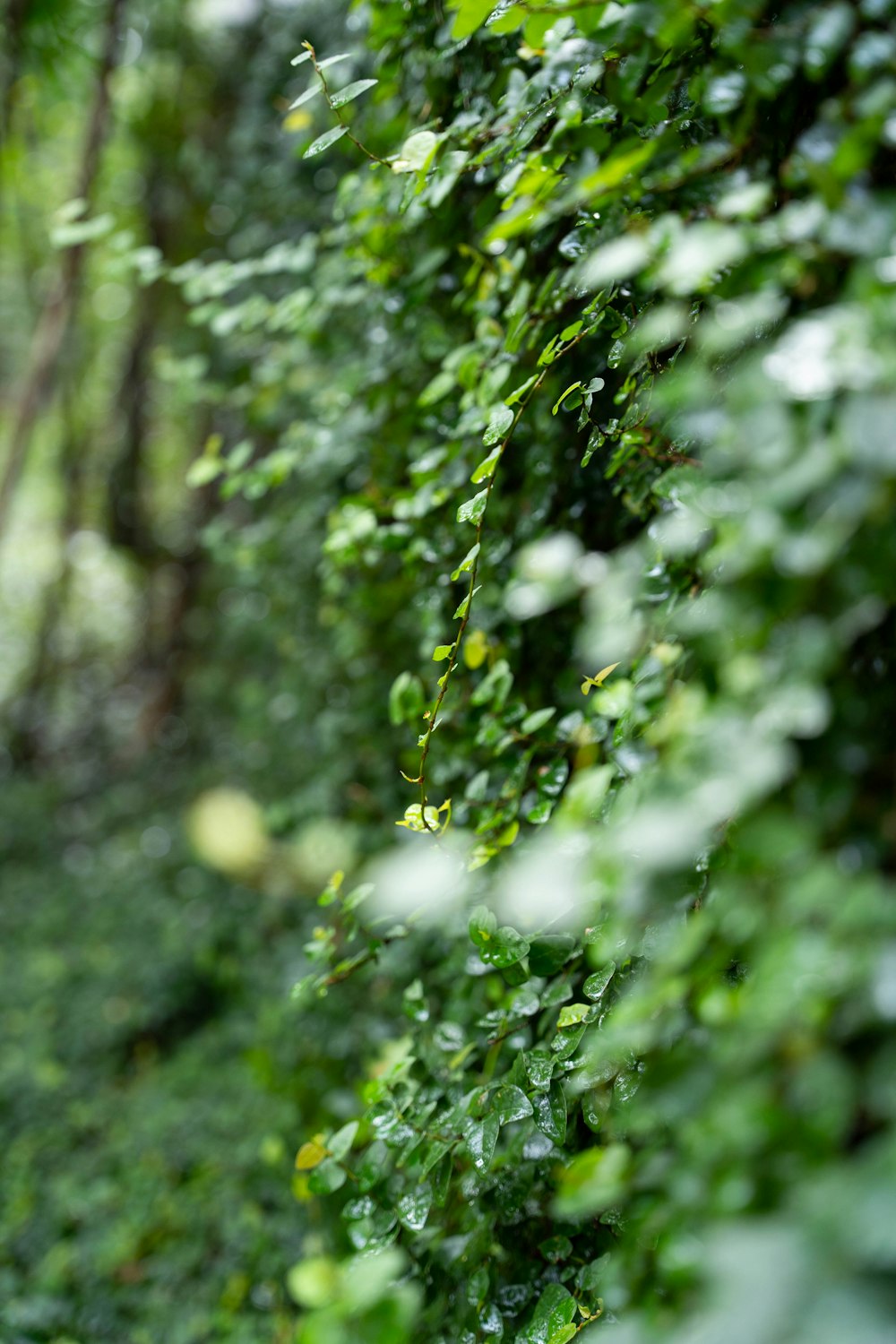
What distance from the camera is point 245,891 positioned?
11.9 feet

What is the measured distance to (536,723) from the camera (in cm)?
104

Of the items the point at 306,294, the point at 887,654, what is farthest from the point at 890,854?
the point at 306,294

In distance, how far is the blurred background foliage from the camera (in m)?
0.43

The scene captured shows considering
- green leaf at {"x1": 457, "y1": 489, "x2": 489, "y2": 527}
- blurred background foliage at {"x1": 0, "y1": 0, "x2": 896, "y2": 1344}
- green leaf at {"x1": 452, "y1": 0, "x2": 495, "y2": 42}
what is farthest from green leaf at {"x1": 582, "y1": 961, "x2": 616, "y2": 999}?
green leaf at {"x1": 452, "y1": 0, "x2": 495, "y2": 42}

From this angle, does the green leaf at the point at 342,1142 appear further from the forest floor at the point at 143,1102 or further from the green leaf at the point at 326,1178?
the forest floor at the point at 143,1102

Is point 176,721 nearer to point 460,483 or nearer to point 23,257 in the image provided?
point 23,257

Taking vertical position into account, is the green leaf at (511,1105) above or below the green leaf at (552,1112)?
above

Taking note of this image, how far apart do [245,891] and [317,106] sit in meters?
2.95

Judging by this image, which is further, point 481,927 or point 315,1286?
point 481,927

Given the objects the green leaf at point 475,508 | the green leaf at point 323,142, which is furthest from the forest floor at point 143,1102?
the green leaf at point 323,142

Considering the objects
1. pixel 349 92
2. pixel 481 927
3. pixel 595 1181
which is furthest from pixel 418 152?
pixel 595 1181

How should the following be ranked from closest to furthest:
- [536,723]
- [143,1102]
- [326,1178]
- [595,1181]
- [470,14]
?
[595,1181]
[470,14]
[326,1178]
[536,723]
[143,1102]

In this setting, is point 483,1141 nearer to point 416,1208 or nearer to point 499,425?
point 416,1208

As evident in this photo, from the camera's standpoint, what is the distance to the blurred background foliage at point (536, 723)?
435mm
